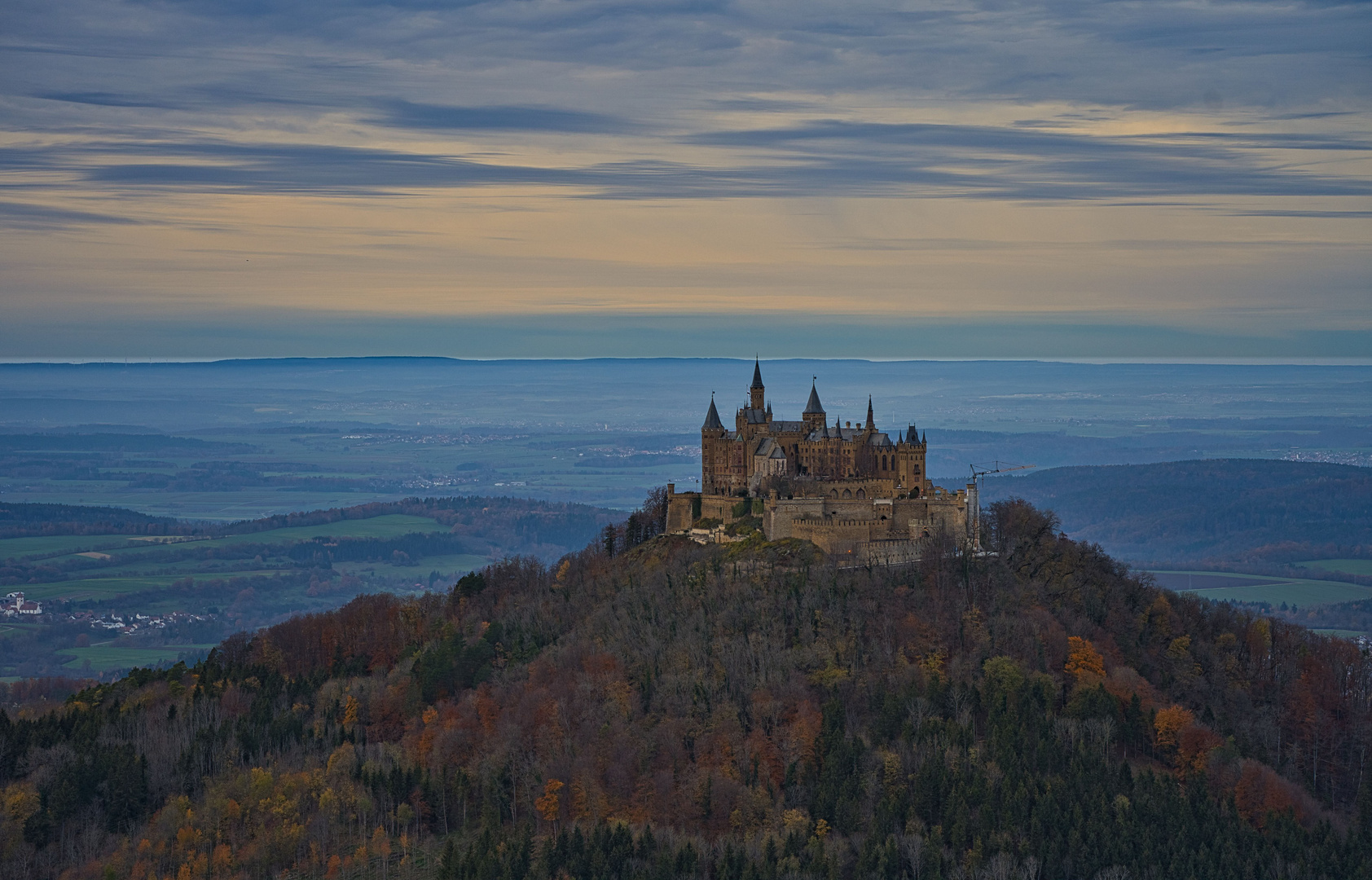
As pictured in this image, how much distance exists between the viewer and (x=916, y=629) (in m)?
94.3

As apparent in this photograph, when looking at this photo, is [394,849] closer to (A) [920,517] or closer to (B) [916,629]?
(B) [916,629]

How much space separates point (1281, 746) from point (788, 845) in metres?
33.5

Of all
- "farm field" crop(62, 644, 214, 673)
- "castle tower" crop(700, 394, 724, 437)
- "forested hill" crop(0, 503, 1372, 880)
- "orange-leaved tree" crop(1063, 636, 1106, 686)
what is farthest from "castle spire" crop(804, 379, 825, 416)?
"farm field" crop(62, 644, 214, 673)

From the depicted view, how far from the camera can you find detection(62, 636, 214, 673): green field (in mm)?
183375

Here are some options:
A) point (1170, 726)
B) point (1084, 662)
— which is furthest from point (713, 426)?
point (1170, 726)

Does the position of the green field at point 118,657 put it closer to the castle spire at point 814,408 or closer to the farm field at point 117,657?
the farm field at point 117,657

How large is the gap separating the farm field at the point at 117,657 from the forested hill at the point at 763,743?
79.0 m

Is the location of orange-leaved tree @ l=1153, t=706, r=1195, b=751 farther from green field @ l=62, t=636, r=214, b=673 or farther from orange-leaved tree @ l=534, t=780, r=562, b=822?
green field @ l=62, t=636, r=214, b=673

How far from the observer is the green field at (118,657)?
183 m

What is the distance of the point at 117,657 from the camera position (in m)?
191

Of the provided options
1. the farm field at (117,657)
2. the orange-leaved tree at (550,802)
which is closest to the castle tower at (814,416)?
the orange-leaved tree at (550,802)

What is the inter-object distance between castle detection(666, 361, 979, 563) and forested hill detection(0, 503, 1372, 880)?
233 centimetres

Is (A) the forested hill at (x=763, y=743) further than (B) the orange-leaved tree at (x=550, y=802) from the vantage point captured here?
No

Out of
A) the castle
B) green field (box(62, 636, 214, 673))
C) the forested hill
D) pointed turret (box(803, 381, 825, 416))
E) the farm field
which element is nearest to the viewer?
the forested hill
